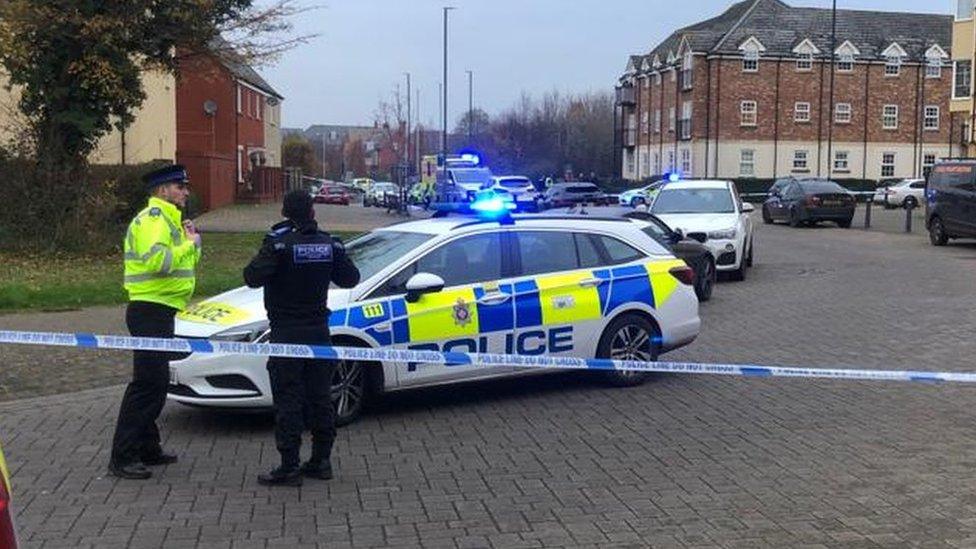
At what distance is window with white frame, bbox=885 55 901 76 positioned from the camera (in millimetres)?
65706

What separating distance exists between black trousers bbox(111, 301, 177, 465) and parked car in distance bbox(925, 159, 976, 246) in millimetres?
20651

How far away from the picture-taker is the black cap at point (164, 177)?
6121mm

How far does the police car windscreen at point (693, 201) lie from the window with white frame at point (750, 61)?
47977 millimetres

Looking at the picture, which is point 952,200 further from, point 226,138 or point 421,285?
point 226,138

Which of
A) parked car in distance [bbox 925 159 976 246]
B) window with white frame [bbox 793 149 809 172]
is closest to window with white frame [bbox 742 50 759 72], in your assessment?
window with white frame [bbox 793 149 809 172]

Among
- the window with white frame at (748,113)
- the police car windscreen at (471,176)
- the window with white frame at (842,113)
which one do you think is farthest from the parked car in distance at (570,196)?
the window with white frame at (842,113)

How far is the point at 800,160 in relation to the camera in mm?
65500

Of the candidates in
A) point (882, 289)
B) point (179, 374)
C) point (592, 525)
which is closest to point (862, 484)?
point (592, 525)

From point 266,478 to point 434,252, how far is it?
249 cm

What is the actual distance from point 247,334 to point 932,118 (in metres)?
67.7

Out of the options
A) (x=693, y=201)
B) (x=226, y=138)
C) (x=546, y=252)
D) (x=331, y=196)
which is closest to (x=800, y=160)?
(x=331, y=196)

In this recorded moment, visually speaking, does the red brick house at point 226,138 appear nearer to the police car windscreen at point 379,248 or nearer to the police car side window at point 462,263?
the police car windscreen at point 379,248

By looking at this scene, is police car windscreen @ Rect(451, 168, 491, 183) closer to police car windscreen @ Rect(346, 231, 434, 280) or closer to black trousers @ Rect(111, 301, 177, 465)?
police car windscreen @ Rect(346, 231, 434, 280)

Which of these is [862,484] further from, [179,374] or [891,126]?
[891,126]
